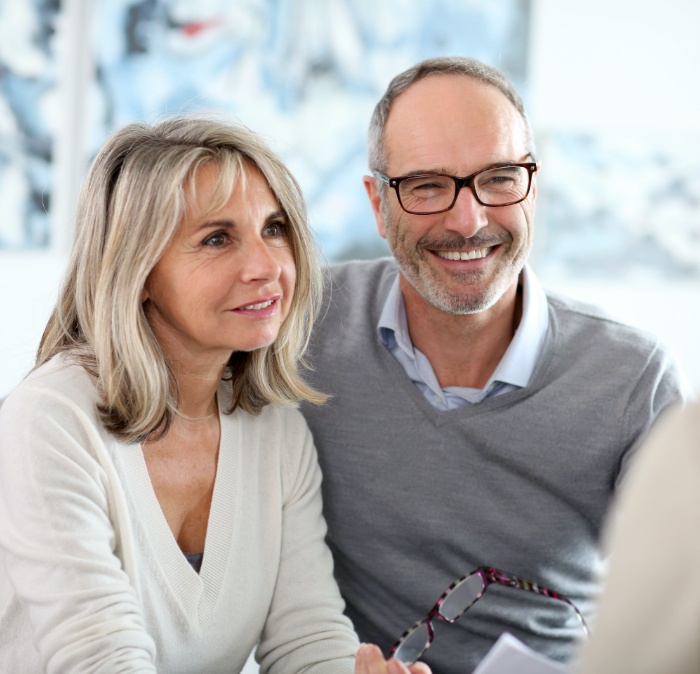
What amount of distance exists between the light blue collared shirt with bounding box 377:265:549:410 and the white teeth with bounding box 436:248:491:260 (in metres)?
0.13

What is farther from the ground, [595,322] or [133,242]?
[133,242]

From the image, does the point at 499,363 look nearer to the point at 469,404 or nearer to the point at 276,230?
the point at 469,404

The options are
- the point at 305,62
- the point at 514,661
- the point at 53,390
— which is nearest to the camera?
the point at 514,661

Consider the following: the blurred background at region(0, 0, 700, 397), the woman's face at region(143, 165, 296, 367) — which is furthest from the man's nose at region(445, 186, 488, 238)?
the blurred background at region(0, 0, 700, 397)

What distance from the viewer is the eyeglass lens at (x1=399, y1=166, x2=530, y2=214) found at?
1845mm

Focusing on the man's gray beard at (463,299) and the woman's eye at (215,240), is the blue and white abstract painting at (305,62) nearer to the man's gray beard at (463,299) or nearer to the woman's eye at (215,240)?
the man's gray beard at (463,299)

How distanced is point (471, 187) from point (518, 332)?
29 centimetres

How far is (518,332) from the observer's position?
1843 mm

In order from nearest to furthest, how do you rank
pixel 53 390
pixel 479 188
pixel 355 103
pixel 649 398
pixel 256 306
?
1. pixel 53 390
2. pixel 256 306
3. pixel 649 398
4. pixel 479 188
5. pixel 355 103

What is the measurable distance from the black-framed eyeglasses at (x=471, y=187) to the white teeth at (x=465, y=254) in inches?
3.3

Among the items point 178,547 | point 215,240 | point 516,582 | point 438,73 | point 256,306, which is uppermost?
point 438,73

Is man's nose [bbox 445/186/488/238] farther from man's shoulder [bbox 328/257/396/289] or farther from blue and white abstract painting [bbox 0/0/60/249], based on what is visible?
blue and white abstract painting [bbox 0/0/60/249]

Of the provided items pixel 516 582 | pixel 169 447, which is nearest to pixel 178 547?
pixel 169 447

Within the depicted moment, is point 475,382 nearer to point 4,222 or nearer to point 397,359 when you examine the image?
point 397,359
